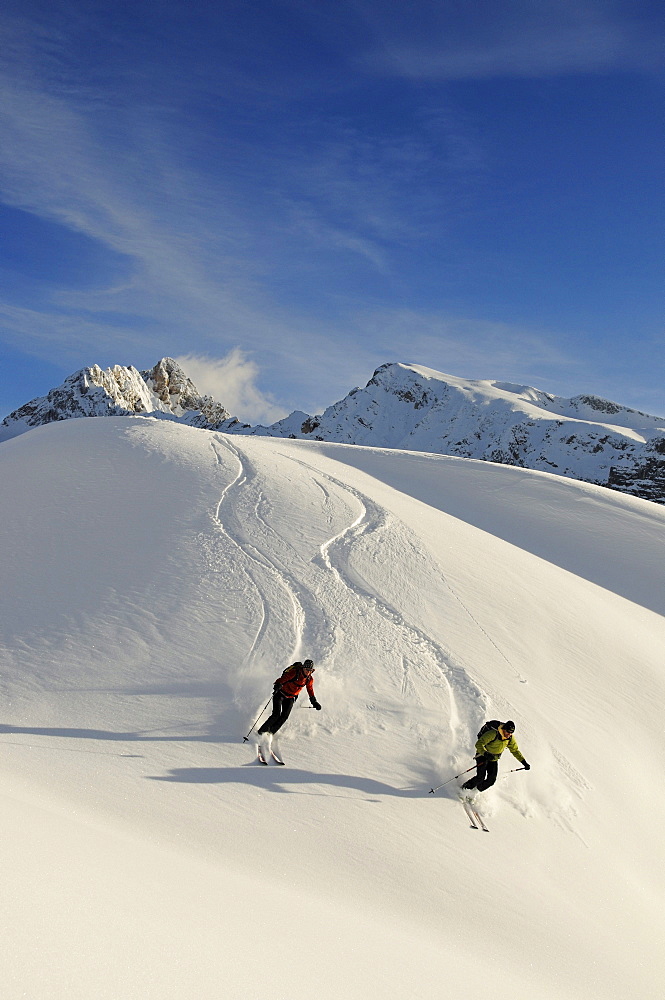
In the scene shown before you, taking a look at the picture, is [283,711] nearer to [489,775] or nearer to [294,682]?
[294,682]

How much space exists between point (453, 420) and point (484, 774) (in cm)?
17514

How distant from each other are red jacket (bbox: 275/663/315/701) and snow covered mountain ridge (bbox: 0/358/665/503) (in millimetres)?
124406

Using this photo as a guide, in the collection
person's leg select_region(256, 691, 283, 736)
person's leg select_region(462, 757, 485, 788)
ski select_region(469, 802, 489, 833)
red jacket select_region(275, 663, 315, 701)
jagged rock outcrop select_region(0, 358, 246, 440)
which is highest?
jagged rock outcrop select_region(0, 358, 246, 440)

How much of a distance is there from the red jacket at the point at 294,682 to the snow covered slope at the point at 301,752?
0.73 meters

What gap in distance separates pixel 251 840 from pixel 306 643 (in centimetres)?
403

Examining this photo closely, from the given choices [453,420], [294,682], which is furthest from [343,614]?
[453,420]

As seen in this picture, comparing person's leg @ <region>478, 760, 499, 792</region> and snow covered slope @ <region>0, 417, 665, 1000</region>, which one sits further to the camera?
person's leg @ <region>478, 760, 499, 792</region>

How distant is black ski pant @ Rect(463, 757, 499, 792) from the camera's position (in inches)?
307

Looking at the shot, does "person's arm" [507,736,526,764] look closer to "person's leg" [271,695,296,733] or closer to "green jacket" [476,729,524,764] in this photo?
"green jacket" [476,729,524,764]

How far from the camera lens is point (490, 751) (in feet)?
25.5

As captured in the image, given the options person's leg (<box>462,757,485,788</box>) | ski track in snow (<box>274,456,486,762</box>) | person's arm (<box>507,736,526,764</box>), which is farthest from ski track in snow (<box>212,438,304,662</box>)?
person's arm (<box>507,736,526,764</box>)

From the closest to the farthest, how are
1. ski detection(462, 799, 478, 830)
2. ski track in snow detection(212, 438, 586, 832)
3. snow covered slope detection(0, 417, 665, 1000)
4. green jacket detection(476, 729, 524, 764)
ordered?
snow covered slope detection(0, 417, 665, 1000) → ski detection(462, 799, 478, 830) → green jacket detection(476, 729, 524, 764) → ski track in snow detection(212, 438, 586, 832)

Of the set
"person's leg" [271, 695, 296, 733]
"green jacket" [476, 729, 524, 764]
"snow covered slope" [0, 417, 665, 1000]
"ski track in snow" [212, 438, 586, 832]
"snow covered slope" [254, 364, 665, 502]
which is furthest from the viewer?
"snow covered slope" [254, 364, 665, 502]

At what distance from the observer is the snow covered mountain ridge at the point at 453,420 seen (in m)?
131
